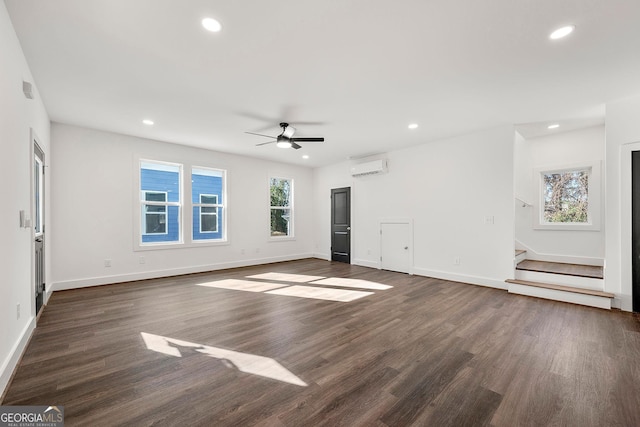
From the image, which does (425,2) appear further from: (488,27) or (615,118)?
(615,118)

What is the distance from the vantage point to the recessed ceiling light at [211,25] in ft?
6.98

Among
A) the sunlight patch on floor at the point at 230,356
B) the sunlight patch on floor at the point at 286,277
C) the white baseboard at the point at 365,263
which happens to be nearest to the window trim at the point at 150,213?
the sunlight patch on floor at the point at 286,277

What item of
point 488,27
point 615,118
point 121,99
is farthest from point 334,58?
point 615,118

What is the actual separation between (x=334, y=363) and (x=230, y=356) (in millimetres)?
933

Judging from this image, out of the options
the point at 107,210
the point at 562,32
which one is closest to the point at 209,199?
the point at 107,210

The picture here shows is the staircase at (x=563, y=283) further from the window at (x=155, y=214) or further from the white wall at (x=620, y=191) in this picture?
the window at (x=155, y=214)

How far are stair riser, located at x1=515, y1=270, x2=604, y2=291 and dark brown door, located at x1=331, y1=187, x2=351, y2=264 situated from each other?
3822mm

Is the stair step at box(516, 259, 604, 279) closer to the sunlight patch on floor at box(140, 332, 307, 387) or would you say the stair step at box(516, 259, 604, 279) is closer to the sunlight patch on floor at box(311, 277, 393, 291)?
the sunlight patch on floor at box(311, 277, 393, 291)

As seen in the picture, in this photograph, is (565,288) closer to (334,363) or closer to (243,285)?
(334,363)

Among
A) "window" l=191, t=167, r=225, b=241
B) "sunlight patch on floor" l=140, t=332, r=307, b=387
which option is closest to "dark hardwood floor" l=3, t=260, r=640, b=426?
"sunlight patch on floor" l=140, t=332, r=307, b=387

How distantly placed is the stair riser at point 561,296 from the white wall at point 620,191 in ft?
0.65

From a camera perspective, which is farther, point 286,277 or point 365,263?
point 365,263

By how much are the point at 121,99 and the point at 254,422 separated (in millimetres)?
4048

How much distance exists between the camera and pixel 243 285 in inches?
195
